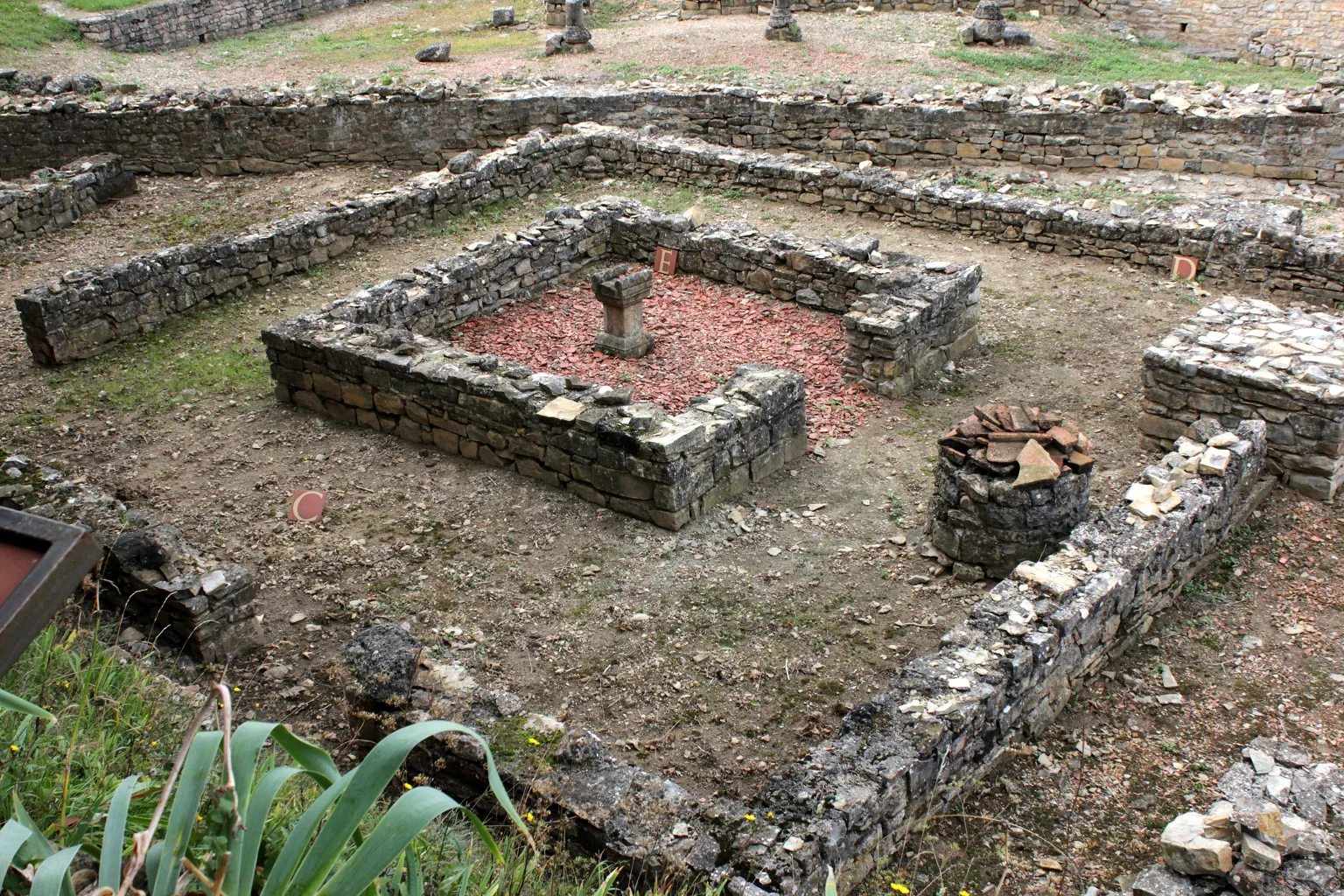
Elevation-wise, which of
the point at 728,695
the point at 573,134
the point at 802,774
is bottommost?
the point at 728,695

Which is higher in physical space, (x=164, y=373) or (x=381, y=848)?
(x=381, y=848)

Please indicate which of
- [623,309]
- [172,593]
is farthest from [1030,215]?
[172,593]

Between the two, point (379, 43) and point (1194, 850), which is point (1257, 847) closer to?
point (1194, 850)

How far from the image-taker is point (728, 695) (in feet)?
21.8

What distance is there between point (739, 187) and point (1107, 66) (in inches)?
375

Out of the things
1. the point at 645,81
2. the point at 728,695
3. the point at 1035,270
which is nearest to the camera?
the point at 728,695

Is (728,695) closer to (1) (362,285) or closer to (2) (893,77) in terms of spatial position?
(1) (362,285)

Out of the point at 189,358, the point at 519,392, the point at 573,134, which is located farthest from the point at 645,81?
the point at 519,392

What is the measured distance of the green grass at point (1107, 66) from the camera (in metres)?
19.5

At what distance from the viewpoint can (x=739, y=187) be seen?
49.6 feet

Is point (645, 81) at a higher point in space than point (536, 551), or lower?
higher

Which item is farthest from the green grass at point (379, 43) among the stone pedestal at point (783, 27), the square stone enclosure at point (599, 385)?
the square stone enclosure at point (599, 385)

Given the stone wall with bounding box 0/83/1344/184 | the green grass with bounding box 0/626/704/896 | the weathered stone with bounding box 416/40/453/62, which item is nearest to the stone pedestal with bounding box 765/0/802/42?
the stone wall with bounding box 0/83/1344/184

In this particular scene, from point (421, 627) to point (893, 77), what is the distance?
624 inches
